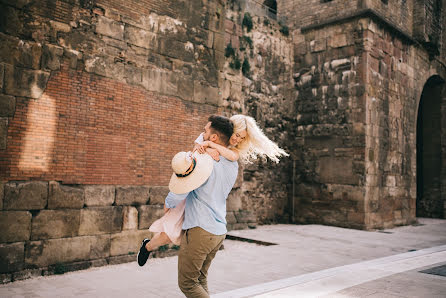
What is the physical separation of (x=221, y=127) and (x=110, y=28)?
14.3 ft

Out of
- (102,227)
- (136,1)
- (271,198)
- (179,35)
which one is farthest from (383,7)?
(102,227)

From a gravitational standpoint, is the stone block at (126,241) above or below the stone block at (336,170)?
below

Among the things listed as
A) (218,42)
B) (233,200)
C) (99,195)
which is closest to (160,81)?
(218,42)

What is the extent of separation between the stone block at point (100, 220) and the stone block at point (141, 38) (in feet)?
9.48

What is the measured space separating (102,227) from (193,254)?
153 inches

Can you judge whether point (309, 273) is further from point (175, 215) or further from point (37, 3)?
point (37, 3)

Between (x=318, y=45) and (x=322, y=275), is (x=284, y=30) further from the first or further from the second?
(x=322, y=275)

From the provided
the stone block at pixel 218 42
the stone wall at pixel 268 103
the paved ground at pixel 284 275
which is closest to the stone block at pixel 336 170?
the stone wall at pixel 268 103

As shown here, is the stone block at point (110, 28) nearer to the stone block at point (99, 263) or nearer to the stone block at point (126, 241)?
the stone block at point (126, 241)

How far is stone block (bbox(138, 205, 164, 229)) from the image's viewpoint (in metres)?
6.95

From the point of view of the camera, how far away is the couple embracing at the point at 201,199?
291 centimetres

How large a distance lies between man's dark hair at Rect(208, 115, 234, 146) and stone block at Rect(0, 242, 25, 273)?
379cm

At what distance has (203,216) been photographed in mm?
2984

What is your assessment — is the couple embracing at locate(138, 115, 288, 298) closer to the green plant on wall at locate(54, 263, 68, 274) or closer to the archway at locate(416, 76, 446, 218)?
the green plant on wall at locate(54, 263, 68, 274)
